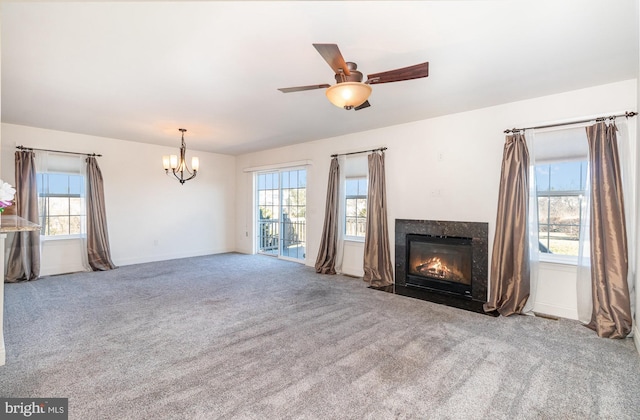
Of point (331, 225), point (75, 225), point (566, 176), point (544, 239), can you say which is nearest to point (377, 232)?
point (331, 225)

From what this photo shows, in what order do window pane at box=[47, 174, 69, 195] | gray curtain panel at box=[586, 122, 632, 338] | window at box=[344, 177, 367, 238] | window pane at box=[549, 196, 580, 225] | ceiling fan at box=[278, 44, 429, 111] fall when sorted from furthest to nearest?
window at box=[344, 177, 367, 238]
window pane at box=[47, 174, 69, 195]
window pane at box=[549, 196, 580, 225]
gray curtain panel at box=[586, 122, 632, 338]
ceiling fan at box=[278, 44, 429, 111]

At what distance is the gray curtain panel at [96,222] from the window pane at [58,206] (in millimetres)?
368

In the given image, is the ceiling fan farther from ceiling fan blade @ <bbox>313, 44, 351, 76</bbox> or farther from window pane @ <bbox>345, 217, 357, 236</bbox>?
window pane @ <bbox>345, 217, 357, 236</bbox>

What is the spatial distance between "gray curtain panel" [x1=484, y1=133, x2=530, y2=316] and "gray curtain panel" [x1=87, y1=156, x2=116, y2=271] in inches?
255

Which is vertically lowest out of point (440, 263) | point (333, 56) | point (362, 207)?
point (440, 263)

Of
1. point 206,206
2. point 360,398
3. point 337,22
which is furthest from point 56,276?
point 337,22

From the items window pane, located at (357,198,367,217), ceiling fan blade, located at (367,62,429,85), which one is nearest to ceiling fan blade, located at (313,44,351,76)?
ceiling fan blade, located at (367,62,429,85)

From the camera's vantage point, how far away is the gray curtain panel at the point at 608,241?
2992 millimetres

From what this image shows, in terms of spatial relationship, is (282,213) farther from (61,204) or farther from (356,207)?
(61,204)

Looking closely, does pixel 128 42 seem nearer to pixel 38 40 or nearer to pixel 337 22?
pixel 38 40

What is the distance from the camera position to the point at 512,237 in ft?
12.0

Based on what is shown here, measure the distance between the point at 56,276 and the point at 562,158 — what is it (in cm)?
776

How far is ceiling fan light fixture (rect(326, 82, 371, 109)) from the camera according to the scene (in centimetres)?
220

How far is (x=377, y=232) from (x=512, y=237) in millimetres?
1923
